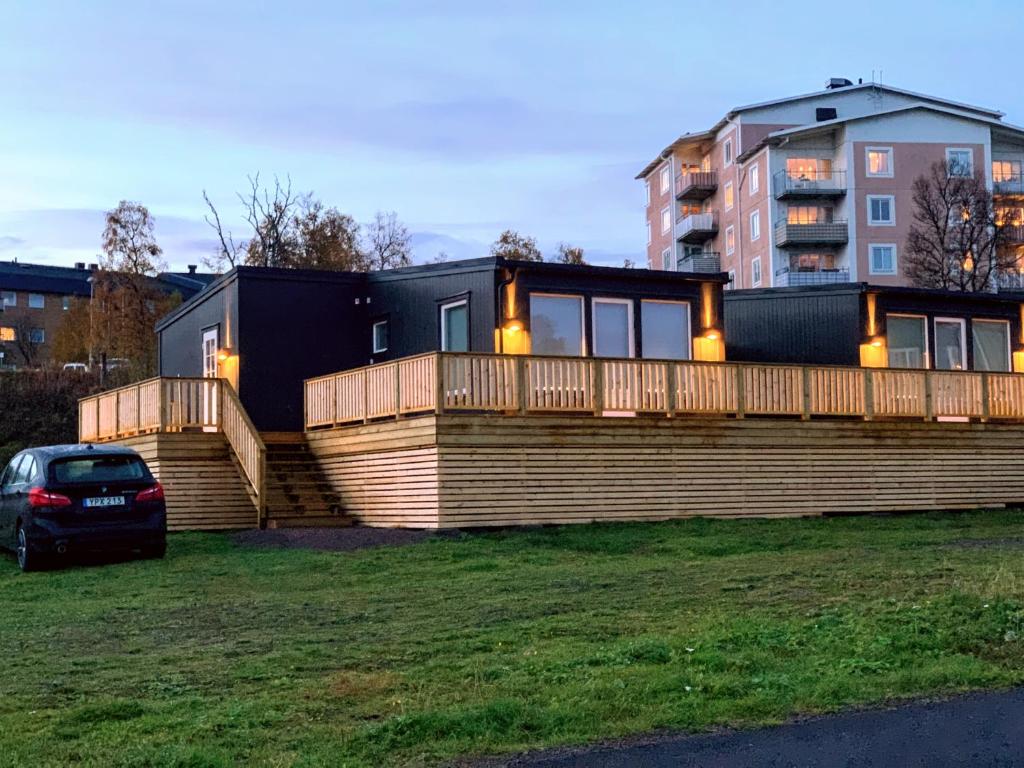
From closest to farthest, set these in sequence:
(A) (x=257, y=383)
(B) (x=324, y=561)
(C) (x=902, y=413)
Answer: (B) (x=324, y=561) → (C) (x=902, y=413) → (A) (x=257, y=383)

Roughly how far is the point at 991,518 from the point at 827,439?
9.59 feet

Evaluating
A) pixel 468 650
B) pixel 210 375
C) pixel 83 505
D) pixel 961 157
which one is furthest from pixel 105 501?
pixel 961 157

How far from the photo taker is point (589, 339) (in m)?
23.2

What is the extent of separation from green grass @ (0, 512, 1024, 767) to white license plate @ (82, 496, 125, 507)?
38.5 inches

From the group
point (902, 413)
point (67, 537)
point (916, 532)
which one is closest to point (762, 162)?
point (902, 413)

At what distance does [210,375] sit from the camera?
2694 cm

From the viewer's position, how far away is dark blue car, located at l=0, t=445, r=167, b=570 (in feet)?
50.5

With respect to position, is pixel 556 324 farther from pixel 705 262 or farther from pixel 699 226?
pixel 705 262

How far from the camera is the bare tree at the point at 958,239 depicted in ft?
164

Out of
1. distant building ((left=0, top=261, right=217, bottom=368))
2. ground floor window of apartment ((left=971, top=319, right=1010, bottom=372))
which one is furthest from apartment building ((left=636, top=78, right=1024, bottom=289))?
distant building ((left=0, top=261, right=217, bottom=368))

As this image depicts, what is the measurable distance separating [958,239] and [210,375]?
3492 centimetres

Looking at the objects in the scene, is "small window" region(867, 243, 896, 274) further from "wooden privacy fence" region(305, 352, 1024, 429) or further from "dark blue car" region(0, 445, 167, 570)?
"dark blue car" region(0, 445, 167, 570)

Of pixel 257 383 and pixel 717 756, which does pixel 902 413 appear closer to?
pixel 257 383

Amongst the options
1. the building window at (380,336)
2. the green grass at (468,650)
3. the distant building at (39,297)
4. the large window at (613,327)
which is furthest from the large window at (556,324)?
the distant building at (39,297)
